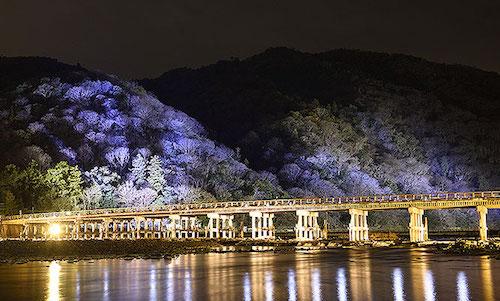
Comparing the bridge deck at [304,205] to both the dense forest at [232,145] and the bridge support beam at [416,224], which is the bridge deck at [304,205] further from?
the dense forest at [232,145]

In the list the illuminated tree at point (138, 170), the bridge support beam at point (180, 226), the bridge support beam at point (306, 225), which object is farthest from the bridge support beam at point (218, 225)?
the illuminated tree at point (138, 170)

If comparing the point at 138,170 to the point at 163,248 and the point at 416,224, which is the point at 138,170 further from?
the point at 416,224

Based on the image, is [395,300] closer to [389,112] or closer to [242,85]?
[389,112]

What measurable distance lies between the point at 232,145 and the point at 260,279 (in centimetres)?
11525

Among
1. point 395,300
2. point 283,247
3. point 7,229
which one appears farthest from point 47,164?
point 395,300

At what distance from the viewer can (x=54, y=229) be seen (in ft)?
304

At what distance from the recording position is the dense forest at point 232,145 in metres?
102

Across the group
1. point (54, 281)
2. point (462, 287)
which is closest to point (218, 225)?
point (54, 281)

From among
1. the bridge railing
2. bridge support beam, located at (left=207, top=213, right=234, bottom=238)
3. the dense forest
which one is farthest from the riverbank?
the dense forest

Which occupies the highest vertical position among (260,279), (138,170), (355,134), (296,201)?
(355,134)

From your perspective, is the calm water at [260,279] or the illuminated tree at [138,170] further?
the illuminated tree at [138,170]

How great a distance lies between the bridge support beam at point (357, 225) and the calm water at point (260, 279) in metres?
18.7

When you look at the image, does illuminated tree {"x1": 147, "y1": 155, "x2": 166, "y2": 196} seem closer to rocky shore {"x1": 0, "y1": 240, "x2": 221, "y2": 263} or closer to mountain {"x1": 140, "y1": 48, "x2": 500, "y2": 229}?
mountain {"x1": 140, "y1": 48, "x2": 500, "y2": 229}

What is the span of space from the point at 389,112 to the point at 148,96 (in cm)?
6356
